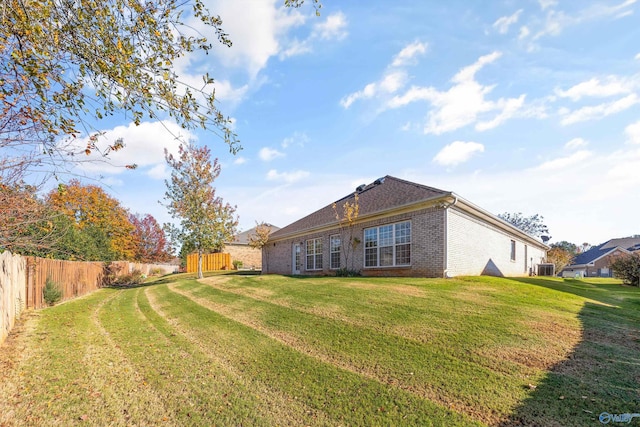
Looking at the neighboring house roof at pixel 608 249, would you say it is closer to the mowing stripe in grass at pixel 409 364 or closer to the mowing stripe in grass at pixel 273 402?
the mowing stripe in grass at pixel 409 364

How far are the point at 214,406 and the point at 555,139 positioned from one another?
12438 millimetres

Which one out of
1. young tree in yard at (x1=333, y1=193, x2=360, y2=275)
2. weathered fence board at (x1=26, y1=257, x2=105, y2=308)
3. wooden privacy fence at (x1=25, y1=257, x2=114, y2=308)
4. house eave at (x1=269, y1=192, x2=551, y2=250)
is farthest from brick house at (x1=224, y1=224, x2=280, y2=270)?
young tree in yard at (x1=333, y1=193, x2=360, y2=275)

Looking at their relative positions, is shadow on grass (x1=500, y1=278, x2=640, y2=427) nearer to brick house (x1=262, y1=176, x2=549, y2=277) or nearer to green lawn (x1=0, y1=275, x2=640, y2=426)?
green lawn (x1=0, y1=275, x2=640, y2=426)

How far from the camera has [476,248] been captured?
14273 millimetres

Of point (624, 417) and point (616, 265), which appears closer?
point (624, 417)

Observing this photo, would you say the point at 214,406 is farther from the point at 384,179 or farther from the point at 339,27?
the point at 384,179

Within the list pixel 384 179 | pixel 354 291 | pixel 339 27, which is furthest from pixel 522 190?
pixel 339 27

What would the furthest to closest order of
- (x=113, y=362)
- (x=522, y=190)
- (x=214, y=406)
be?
1. (x=522, y=190)
2. (x=113, y=362)
3. (x=214, y=406)

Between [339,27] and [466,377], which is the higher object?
[339,27]

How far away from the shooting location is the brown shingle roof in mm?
13450

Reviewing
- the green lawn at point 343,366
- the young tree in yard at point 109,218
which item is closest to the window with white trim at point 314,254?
the green lawn at point 343,366

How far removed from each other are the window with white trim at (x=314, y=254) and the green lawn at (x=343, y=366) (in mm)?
10494

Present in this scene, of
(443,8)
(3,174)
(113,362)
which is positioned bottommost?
(113,362)

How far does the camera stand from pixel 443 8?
24.3 ft
